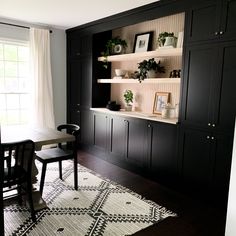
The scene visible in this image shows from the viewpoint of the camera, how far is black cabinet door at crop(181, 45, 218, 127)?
104 inches

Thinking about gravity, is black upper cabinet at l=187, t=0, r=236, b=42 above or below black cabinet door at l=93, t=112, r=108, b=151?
above

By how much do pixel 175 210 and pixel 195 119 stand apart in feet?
3.43

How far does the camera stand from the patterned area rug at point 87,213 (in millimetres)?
2232

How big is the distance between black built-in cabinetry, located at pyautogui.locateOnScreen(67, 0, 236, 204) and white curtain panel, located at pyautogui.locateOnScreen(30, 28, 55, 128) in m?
1.23

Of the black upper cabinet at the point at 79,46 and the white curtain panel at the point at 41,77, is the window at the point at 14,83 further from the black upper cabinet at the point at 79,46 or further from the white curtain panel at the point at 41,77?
the black upper cabinet at the point at 79,46

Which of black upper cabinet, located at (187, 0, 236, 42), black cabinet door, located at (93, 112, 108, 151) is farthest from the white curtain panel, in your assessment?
black upper cabinet, located at (187, 0, 236, 42)

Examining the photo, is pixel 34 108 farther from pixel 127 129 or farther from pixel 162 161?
pixel 162 161

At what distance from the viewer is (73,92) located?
4.88m

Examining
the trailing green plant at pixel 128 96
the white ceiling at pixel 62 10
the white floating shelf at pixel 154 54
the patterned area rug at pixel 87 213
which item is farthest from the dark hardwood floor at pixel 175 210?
the white ceiling at pixel 62 10

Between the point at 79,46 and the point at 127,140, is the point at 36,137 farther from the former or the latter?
the point at 79,46

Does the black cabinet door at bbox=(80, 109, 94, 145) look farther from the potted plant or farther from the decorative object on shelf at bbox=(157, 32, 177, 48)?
the decorative object on shelf at bbox=(157, 32, 177, 48)

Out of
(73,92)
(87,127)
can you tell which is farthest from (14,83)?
(87,127)

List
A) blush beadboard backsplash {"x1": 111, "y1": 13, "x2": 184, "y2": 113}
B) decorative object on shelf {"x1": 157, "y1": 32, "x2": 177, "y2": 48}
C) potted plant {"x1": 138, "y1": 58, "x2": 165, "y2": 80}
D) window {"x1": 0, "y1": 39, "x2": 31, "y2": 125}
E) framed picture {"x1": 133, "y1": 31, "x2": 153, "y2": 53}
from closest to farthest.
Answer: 1. decorative object on shelf {"x1": 157, "y1": 32, "x2": 177, "y2": 48}
2. blush beadboard backsplash {"x1": 111, "y1": 13, "x2": 184, "y2": 113}
3. potted plant {"x1": 138, "y1": 58, "x2": 165, "y2": 80}
4. framed picture {"x1": 133, "y1": 31, "x2": 153, "y2": 53}
5. window {"x1": 0, "y1": 39, "x2": 31, "y2": 125}

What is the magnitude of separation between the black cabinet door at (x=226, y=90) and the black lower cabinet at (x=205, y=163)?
0.52 ft
